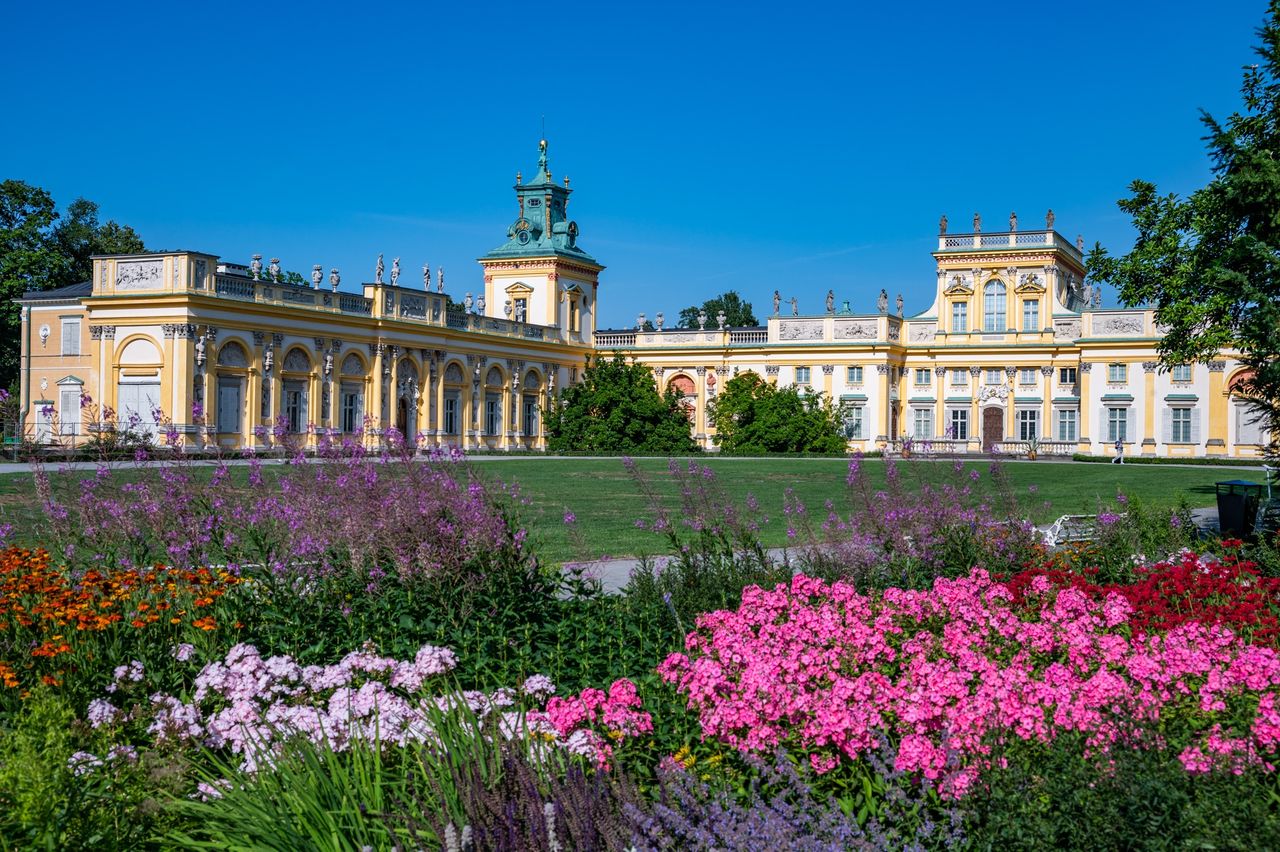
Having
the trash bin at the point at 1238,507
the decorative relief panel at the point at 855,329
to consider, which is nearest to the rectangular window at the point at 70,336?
the decorative relief panel at the point at 855,329

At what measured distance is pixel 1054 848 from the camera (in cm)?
386

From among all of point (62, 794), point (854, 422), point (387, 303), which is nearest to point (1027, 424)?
point (854, 422)

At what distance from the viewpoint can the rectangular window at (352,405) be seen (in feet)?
151

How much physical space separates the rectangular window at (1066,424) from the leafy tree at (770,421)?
10.9 m

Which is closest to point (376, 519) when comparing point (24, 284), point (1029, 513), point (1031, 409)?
point (1029, 513)

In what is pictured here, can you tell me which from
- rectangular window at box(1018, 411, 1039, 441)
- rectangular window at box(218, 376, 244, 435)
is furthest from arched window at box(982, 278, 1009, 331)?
rectangular window at box(218, 376, 244, 435)

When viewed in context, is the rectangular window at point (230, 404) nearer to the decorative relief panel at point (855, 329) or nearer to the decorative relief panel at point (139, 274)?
the decorative relief panel at point (139, 274)

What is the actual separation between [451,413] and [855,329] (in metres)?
20.9

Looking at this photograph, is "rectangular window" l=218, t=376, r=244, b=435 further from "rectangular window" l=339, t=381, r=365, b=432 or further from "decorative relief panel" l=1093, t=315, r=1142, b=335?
"decorative relief panel" l=1093, t=315, r=1142, b=335

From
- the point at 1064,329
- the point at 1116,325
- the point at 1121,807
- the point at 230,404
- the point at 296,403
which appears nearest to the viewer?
the point at 1121,807

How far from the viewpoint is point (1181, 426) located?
52469 mm

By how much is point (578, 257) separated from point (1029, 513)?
51683 mm

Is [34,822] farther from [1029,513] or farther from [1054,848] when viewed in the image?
[1029,513]

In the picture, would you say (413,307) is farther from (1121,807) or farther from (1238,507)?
(1121,807)
